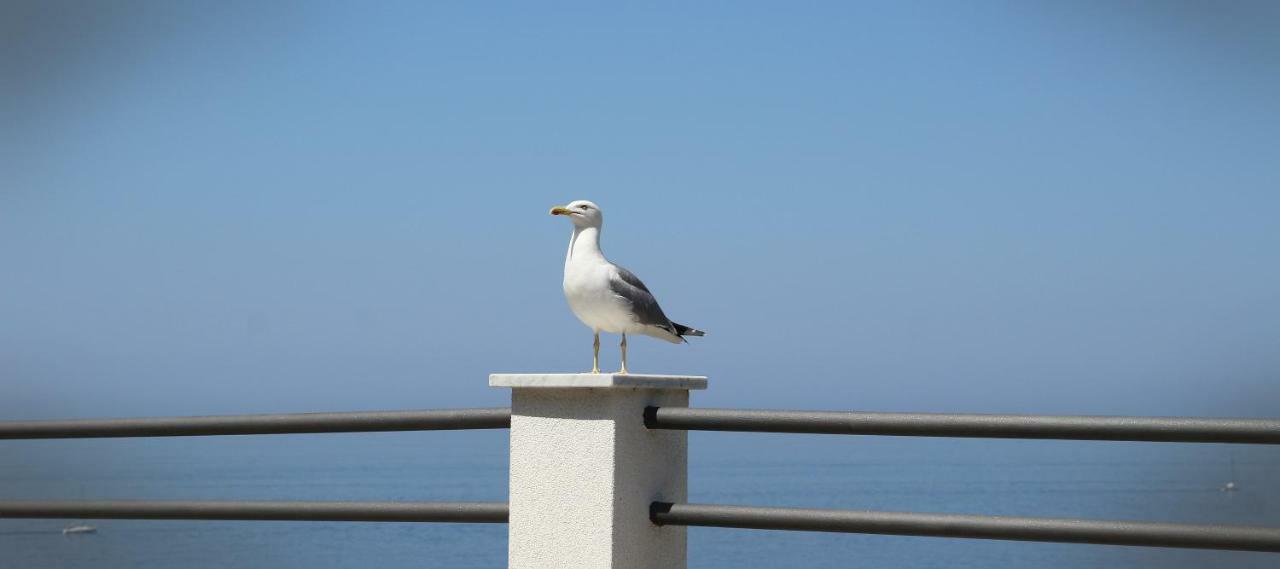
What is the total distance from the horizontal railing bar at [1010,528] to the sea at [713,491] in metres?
17.0

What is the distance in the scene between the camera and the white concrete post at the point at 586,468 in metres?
3.65

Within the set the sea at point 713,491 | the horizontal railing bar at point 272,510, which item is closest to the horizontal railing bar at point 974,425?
the horizontal railing bar at point 272,510

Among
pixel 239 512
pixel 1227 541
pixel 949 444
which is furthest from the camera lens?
pixel 949 444

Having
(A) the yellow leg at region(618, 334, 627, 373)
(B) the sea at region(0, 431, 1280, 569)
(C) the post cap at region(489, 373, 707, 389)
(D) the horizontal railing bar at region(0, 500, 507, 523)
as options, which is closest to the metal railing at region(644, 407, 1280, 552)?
(C) the post cap at region(489, 373, 707, 389)

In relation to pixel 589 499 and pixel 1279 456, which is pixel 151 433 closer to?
pixel 589 499

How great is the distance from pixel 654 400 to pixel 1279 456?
81722 mm

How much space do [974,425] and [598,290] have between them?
3.90 feet

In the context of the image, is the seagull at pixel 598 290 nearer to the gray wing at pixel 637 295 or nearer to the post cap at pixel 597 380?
the gray wing at pixel 637 295

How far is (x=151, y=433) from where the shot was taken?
4312 millimetres

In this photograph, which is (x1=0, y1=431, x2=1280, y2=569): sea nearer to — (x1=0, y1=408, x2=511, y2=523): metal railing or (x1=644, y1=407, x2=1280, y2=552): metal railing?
(x1=0, y1=408, x2=511, y2=523): metal railing

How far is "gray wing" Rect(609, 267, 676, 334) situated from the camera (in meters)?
4.09

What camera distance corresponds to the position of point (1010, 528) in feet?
10.7

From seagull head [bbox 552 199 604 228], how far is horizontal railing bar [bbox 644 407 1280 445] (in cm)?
73

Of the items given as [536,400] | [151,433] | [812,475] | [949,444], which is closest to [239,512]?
[151,433]
